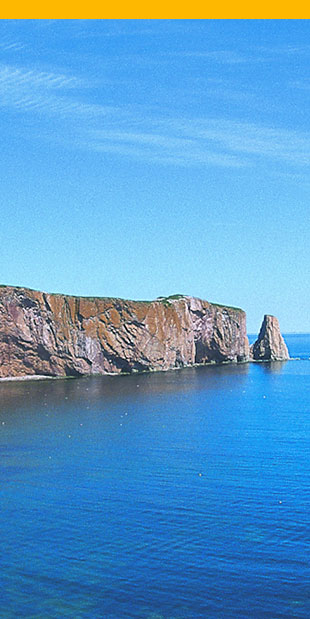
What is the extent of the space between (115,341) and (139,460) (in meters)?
87.9

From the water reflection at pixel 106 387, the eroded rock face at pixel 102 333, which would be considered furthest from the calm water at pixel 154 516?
the eroded rock face at pixel 102 333

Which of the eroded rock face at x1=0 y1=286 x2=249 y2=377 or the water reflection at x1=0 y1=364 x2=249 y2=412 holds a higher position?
the eroded rock face at x1=0 y1=286 x2=249 y2=377

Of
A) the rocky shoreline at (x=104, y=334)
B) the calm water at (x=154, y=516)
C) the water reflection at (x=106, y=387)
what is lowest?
the calm water at (x=154, y=516)

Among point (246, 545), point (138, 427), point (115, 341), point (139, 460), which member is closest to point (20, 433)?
point (138, 427)

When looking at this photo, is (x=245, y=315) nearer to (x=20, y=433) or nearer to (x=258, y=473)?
(x=20, y=433)

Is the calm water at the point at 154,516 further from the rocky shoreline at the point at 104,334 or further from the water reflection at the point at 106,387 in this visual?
the rocky shoreline at the point at 104,334

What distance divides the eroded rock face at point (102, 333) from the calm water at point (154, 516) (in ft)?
155

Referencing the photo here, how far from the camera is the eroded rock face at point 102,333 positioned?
12406 cm

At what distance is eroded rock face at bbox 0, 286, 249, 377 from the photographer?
124m

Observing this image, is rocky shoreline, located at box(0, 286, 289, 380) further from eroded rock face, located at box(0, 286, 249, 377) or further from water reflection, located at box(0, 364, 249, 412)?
water reflection, located at box(0, 364, 249, 412)

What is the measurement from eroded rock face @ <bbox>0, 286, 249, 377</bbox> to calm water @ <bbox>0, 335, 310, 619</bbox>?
47290 mm

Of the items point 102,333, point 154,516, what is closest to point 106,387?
point 102,333

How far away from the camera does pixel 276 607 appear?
28109mm

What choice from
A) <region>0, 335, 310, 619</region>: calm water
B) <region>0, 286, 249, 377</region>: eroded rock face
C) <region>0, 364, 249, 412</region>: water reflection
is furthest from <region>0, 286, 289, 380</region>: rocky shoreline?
<region>0, 335, 310, 619</region>: calm water
